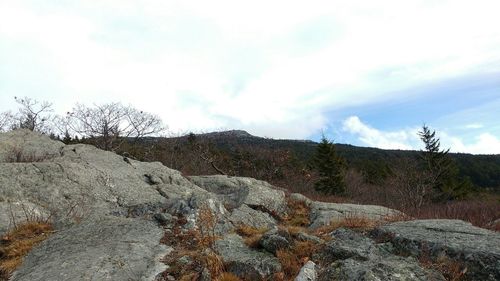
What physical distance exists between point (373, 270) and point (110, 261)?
362cm

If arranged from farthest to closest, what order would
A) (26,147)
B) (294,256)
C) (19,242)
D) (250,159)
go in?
(250,159)
(26,147)
(19,242)
(294,256)

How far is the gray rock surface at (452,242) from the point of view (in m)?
5.09

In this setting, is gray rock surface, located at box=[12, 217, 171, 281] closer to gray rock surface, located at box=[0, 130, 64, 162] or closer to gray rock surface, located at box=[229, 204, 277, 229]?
gray rock surface, located at box=[229, 204, 277, 229]

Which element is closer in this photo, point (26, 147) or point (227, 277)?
point (227, 277)

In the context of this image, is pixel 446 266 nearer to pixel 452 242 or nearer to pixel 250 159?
pixel 452 242

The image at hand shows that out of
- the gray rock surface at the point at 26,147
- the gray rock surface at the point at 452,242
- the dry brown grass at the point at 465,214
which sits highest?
the gray rock surface at the point at 26,147

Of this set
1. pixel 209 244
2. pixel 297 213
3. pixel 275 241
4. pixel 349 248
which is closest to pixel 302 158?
pixel 297 213

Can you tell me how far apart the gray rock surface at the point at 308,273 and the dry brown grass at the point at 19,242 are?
4.27 m

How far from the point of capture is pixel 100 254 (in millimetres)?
6168

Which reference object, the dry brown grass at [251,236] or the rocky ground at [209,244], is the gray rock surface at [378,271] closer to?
the rocky ground at [209,244]

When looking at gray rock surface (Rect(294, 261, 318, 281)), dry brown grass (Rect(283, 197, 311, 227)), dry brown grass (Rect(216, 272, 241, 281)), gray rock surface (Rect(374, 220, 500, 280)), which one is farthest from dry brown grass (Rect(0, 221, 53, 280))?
dry brown grass (Rect(283, 197, 311, 227))

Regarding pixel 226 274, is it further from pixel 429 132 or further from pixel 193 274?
pixel 429 132

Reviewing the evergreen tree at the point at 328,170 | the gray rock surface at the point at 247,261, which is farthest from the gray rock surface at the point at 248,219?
the evergreen tree at the point at 328,170

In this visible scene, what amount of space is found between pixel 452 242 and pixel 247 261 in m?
2.82
